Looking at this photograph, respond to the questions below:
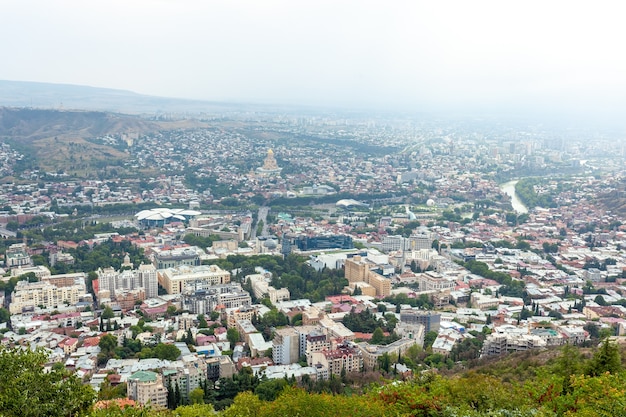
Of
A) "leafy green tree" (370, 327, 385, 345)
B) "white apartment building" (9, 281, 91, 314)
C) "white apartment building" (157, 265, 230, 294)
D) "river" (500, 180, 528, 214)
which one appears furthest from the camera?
"river" (500, 180, 528, 214)

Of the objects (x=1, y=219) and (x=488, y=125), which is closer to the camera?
(x=1, y=219)

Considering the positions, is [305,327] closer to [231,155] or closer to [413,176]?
[413,176]

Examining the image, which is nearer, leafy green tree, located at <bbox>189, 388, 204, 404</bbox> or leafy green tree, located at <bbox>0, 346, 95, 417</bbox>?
leafy green tree, located at <bbox>0, 346, 95, 417</bbox>

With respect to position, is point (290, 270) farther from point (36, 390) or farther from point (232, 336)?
point (36, 390)

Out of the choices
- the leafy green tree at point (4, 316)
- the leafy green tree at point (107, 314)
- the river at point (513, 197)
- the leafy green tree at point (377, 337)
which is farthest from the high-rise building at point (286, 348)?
the river at point (513, 197)

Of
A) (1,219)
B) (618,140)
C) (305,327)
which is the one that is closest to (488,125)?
(618,140)

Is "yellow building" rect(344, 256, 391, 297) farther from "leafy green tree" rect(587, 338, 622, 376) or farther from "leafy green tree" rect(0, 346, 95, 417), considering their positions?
"leafy green tree" rect(0, 346, 95, 417)

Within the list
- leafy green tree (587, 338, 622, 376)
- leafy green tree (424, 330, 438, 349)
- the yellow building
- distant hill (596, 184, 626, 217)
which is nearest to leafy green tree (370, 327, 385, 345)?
leafy green tree (424, 330, 438, 349)
